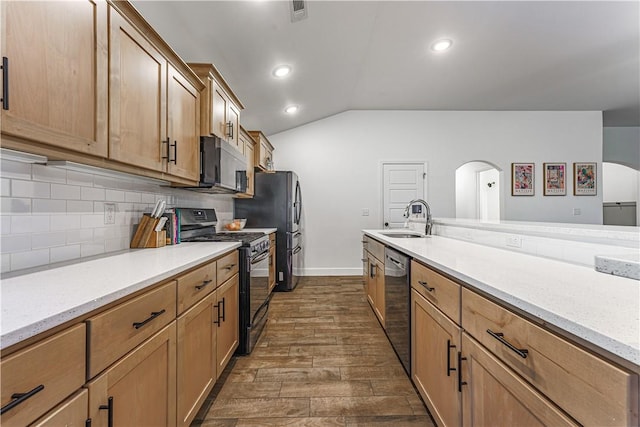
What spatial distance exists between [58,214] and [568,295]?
1937 mm

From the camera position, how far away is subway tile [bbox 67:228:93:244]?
1.32m

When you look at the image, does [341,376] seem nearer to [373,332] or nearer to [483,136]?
[373,332]

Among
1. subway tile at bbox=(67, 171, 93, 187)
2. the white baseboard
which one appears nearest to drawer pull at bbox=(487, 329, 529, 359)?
subway tile at bbox=(67, 171, 93, 187)

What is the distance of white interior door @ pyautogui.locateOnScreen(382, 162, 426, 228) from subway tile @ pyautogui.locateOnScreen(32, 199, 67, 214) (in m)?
4.26

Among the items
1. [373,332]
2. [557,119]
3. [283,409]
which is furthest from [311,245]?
[557,119]

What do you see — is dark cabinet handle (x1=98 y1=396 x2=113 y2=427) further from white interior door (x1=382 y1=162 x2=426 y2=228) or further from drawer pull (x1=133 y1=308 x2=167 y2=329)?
white interior door (x1=382 y1=162 x2=426 y2=228)

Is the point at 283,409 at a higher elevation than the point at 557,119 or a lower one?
lower

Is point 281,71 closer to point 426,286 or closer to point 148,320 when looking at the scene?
point 426,286

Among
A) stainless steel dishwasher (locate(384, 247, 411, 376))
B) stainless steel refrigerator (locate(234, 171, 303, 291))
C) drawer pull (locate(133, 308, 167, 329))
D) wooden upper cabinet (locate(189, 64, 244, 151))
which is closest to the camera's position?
drawer pull (locate(133, 308, 167, 329))

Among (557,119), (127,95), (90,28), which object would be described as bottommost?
(127,95)

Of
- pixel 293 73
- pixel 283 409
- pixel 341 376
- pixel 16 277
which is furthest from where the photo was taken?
pixel 293 73

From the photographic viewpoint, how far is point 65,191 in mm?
1294

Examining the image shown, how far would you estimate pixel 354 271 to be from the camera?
483cm

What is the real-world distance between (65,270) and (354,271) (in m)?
4.13
